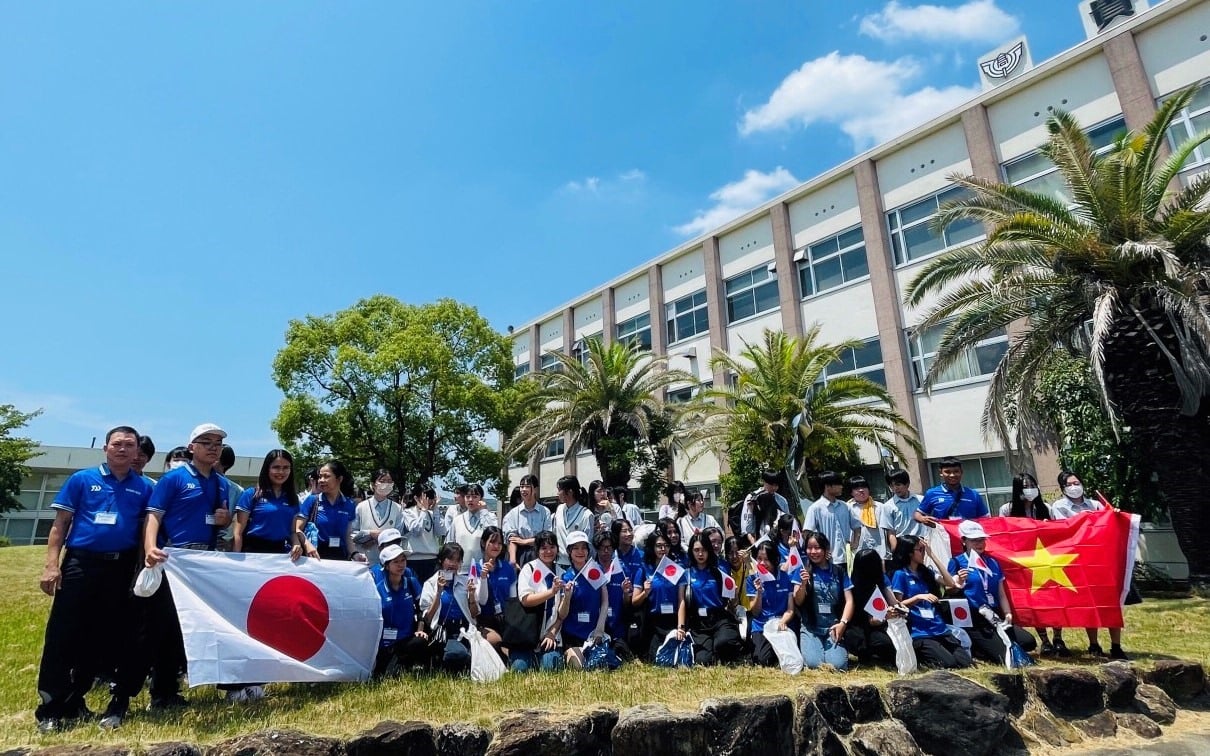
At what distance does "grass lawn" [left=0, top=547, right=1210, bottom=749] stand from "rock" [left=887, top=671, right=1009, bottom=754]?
20.3 inches

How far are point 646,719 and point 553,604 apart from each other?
2.29 metres

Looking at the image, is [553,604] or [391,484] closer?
[553,604]

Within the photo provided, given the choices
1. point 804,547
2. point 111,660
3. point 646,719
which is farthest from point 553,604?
point 111,660

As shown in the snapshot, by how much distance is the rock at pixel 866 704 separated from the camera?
183 inches

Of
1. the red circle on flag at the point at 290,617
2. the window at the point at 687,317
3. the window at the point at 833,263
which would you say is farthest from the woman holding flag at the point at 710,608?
the window at the point at 687,317

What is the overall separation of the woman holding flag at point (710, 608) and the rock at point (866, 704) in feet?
5.48

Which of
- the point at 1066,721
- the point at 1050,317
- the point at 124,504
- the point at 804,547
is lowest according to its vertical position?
the point at 1066,721

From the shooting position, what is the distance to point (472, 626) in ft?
20.2

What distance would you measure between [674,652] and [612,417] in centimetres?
1488

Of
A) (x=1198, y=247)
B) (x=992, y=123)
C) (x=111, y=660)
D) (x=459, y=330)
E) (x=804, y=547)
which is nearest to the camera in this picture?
(x=111, y=660)

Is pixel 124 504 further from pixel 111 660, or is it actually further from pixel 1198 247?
pixel 1198 247

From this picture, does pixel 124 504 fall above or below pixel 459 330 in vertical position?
below

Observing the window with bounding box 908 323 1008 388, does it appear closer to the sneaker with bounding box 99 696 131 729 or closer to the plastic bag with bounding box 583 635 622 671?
the plastic bag with bounding box 583 635 622 671

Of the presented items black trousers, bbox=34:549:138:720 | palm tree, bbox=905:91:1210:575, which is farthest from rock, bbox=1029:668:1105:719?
black trousers, bbox=34:549:138:720
